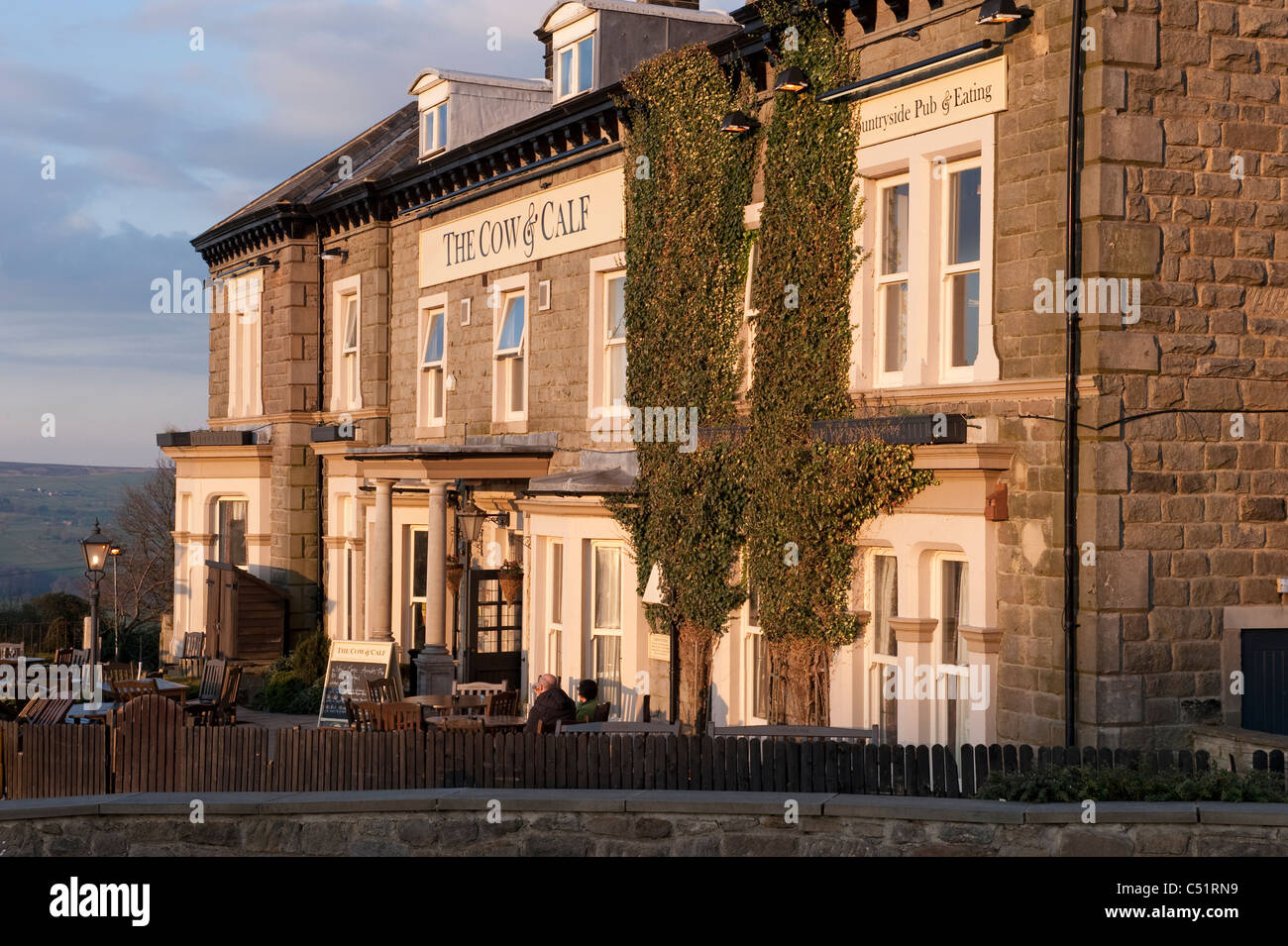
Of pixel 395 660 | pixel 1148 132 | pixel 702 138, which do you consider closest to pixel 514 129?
pixel 702 138

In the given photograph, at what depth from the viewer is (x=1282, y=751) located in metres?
11.2

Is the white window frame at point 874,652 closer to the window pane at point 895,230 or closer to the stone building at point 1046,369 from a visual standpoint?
the stone building at point 1046,369

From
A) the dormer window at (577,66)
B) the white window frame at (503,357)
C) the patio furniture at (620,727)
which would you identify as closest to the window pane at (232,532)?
the white window frame at (503,357)

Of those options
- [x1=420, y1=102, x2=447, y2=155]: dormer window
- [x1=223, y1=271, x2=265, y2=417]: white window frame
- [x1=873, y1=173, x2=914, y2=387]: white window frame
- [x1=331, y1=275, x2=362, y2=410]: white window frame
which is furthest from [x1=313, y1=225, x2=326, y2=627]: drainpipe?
[x1=873, y1=173, x2=914, y2=387]: white window frame

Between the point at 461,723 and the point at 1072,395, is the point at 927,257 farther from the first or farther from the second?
the point at 461,723

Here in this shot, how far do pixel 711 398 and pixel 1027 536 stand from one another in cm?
533

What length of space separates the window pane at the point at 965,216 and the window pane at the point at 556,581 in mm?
8091

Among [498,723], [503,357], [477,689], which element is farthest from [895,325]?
[503,357]

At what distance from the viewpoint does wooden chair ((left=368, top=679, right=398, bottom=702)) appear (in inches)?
763

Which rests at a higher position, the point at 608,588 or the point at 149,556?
the point at 608,588

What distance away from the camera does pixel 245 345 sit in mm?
31875

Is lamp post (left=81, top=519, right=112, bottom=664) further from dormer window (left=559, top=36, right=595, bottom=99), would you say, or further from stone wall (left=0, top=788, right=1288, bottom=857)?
stone wall (left=0, top=788, right=1288, bottom=857)

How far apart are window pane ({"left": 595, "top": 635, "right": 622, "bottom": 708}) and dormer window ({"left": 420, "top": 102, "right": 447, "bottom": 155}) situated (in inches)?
378

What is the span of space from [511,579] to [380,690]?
3879 mm
